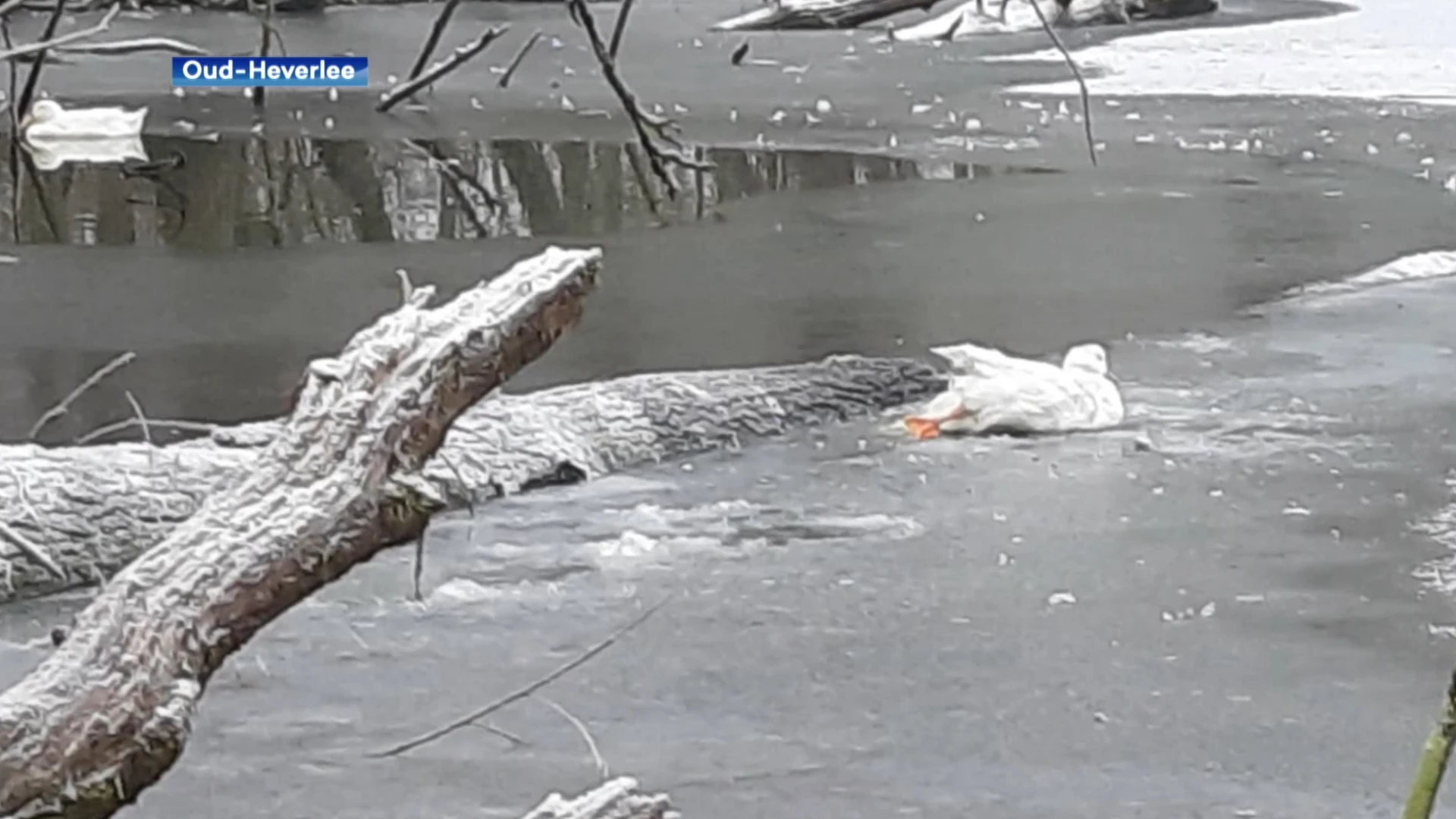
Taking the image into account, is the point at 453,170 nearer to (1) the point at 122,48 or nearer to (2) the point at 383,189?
(2) the point at 383,189

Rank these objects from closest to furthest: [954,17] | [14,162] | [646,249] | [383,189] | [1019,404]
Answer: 1. [1019,404]
2. [646,249]
3. [383,189]
4. [14,162]
5. [954,17]

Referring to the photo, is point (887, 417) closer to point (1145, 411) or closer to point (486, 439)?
point (1145, 411)

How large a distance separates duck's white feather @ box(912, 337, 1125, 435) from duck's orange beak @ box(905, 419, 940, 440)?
0.01 metres

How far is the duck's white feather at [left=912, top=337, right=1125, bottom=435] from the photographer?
734 cm

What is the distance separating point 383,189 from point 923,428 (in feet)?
19.6

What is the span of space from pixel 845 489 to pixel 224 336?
3.15m

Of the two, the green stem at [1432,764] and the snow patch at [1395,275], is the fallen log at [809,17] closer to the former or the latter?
the snow patch at [1395,275]

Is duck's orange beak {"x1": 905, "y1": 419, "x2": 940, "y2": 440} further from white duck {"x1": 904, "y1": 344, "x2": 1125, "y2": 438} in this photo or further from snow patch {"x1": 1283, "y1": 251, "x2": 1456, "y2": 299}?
snow patch {"x1": 1283, "y1": 251, "x2": 1456, "y2": 299}

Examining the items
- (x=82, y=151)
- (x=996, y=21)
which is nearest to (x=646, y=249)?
(x=82, y=151)

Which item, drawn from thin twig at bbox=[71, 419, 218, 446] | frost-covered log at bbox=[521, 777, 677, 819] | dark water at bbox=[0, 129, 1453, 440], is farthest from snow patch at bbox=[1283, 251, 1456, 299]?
frost-covered log at bbox=[521, 777, 677, 819]

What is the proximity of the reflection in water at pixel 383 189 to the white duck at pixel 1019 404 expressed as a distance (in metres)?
4.15

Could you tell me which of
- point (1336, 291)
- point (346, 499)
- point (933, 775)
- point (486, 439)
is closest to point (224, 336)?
point (486, 439)

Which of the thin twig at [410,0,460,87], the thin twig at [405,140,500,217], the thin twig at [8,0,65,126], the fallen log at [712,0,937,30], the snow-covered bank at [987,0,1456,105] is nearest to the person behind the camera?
the thin twig at [8,0,65,126]

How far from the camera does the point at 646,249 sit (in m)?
10.9
